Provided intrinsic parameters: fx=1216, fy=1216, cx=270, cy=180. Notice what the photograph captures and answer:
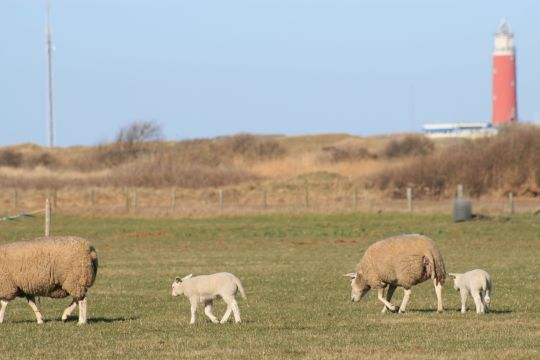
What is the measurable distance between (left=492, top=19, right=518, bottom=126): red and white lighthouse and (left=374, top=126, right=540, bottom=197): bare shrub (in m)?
42.0

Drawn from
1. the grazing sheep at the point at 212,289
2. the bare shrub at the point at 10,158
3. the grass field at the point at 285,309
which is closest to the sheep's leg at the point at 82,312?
the grass field at the point at 285,309

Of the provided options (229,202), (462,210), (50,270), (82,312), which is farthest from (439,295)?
(229,202)

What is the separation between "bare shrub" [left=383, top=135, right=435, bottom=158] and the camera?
3979 inches

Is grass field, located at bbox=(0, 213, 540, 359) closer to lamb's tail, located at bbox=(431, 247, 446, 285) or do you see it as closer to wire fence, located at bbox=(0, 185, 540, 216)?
lamb's tail, located at bbox=(431, 247, 446, 285)

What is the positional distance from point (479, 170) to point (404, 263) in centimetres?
5181

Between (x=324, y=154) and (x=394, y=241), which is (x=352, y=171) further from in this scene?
(x=394, y=241)

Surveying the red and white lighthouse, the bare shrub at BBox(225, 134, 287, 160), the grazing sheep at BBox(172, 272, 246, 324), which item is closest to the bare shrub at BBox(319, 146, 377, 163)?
the bare shrub at BBox(225, 134, 287, 160)

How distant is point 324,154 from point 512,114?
2663 centimetres

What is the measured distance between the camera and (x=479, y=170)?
7038 cm

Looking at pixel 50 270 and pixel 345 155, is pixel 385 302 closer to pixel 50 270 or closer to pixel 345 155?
pixel 50 270

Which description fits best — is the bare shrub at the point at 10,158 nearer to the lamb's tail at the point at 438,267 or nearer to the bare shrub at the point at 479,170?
the bare shrub at the point at 479,170

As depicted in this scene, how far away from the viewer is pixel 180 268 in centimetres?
3138

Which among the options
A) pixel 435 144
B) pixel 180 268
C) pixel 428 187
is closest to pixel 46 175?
pixel 428 187

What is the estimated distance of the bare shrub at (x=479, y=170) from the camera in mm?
69375
